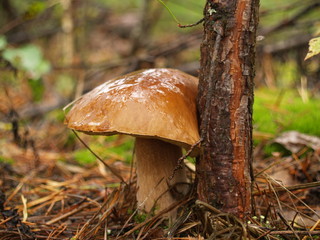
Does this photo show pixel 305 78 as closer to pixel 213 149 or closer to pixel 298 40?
pixel 298 40

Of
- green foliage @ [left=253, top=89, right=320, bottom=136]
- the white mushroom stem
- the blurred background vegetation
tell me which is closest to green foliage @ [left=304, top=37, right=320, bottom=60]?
the blurred background vegetation

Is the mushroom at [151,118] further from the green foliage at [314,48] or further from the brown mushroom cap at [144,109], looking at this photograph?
the green foliage at [314,48]

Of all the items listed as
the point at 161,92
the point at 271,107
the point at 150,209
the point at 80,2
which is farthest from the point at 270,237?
the point at 80,2

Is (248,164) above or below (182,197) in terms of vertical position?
above

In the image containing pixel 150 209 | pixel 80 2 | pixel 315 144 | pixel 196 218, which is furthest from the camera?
pixel 80 2

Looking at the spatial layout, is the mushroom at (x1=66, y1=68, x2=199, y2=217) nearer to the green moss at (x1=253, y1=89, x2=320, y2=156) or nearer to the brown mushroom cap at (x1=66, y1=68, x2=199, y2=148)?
the brown mushroom cap at (x1=66, y1=68, x2=199, y2=148)

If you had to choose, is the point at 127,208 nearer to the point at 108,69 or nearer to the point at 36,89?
the point at 36,89

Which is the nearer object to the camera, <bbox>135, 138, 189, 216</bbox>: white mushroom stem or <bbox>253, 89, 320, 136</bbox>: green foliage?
<bbox>135, 138, 189, 216</bbox>: white mushroom stem
